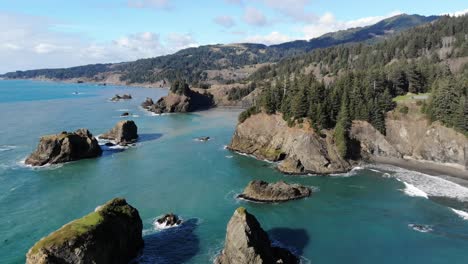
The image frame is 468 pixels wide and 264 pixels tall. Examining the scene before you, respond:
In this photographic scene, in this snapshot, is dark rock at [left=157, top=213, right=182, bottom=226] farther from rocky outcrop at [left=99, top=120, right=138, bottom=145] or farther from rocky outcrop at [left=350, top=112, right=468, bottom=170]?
rocky outcrop at [left=99, top=120, right=138, bottom=145]

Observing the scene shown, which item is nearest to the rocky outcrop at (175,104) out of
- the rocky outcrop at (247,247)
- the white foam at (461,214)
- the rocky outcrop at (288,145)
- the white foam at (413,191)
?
the rocky outcrop at (288,145)

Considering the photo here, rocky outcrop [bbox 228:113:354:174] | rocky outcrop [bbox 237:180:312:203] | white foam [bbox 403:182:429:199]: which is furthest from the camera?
rocky outcrop [bbox 228:113:354:174]

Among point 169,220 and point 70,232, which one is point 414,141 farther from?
point 70,232

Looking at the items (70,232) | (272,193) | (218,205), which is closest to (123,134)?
(218,205)

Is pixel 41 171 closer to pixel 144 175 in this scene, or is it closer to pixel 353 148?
pixel 144 175

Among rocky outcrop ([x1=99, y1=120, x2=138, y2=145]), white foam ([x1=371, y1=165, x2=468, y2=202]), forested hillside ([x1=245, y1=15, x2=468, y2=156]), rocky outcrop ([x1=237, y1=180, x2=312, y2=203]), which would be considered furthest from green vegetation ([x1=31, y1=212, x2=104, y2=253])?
rocky outcrop ([x1=99, y1=120, x2=138, y2=145])

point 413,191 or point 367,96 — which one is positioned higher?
point 367,96

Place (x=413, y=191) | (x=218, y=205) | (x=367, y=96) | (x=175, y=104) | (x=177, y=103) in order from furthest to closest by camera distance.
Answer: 1. (x=177, y=103)
2. (x=175, y=104)
3. (x=367, y=96)
4. (x=413, y=191)
5. (x=218, y=205)

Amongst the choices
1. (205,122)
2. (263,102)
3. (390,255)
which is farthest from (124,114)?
(390,255)
